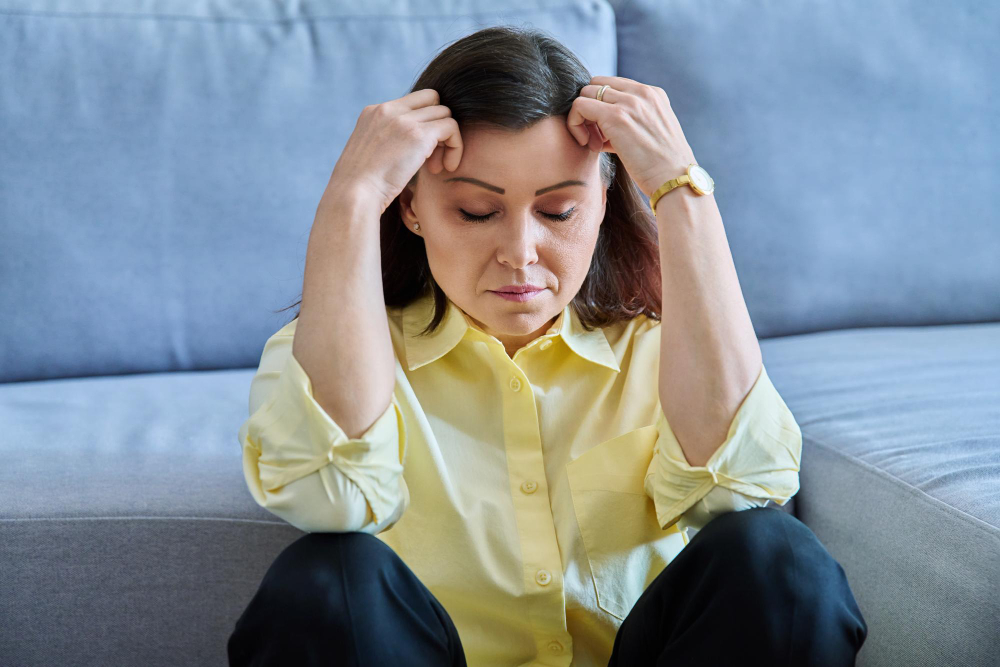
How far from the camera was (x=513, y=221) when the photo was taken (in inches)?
38.7

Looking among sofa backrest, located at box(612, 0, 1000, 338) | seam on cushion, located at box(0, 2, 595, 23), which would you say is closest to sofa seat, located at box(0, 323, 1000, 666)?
sofa backrest, located at box(612, 0, 1000, 338)

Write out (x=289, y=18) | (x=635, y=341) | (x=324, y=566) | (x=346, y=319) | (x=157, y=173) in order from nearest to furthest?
(x=324, y=566)
(x=346, y=319)
(x=635, y=341)
(x=157, y=173)
(x=289, y=18)

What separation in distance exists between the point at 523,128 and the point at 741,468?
1.41ft

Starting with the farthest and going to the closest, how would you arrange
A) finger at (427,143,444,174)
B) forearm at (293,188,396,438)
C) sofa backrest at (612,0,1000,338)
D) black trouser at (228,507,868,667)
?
1. sofa backrest at (612,0,1000,338)
2. finger at (427,143,444,174)
3. forearm at (293,188,396,438)
4. black trouser at (228,507,868,667)

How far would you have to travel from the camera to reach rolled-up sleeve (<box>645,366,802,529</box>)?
91cm

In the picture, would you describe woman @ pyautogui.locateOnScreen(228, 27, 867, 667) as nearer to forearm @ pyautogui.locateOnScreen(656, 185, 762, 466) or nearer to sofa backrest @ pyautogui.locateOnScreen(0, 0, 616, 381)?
forearm @ pyautogui.locateOnScreen(656, 185, 762, 466)

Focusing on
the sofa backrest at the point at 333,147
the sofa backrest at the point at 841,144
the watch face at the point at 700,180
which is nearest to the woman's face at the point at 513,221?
the watch face at the point at 700,180

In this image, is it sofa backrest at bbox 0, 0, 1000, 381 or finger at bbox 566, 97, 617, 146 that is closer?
finger at bbox 566, 97, 617, 146

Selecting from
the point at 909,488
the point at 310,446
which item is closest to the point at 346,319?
the point at 310,446

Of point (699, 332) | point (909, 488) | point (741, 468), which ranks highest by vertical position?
point (699, 332)

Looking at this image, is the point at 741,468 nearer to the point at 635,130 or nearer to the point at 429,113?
the point at 635,130

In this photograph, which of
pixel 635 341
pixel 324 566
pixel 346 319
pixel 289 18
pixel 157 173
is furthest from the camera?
pixel 289 18

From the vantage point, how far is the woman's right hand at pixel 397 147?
3.13 feet

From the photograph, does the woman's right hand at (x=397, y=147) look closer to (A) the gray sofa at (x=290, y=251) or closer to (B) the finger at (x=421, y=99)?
(B) the finger at (x=421, y=99)
